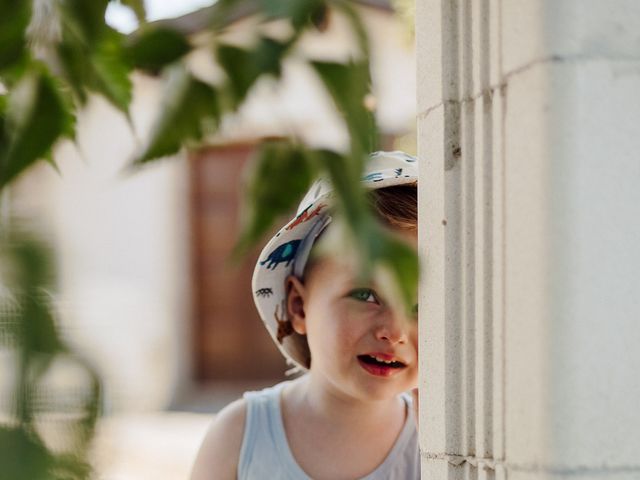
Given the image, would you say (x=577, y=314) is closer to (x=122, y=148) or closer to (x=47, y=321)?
(x=122, y=148)

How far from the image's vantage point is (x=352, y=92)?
0.42 m

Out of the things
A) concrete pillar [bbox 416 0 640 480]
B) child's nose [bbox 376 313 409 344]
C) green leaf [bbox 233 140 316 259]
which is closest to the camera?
green leaf [bbox 233 140 316 259]

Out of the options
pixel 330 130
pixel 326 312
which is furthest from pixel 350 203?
pixel 326 312

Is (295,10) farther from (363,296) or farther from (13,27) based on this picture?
(363,296)

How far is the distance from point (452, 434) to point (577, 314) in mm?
250

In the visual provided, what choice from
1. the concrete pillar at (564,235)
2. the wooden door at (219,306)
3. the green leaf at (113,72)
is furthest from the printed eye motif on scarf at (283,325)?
the wooden door at (219,306)

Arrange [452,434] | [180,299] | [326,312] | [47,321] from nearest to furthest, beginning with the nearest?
[47,321] → [452,434] → [326,312] → [180,299]

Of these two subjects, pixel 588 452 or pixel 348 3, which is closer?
pixel 348 3

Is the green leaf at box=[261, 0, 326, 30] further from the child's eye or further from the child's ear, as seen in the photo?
the child's ear

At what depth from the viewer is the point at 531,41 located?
0.84 m

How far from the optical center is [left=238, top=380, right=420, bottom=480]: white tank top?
6.14 ft

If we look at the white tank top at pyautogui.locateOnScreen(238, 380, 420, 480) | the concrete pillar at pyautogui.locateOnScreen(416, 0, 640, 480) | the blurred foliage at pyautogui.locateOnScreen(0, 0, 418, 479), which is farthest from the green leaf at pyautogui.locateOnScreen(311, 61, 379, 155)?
the white tank top at pyautogui.locateOnScreen(238, 380, 420, 480)

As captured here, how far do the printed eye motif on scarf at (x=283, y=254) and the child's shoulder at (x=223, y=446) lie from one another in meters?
0.33

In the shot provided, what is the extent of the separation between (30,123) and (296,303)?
149 centimetres
